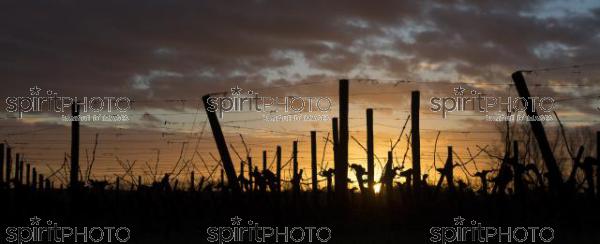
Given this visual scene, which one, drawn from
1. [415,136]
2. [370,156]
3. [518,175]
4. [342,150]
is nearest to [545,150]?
[518,175]

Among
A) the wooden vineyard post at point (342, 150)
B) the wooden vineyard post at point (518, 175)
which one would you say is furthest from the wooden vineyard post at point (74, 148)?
the wooden vineyard post at point (518, 175)

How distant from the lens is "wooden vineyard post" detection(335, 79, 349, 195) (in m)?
10.4

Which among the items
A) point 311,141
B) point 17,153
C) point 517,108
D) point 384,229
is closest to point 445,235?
point 384,229

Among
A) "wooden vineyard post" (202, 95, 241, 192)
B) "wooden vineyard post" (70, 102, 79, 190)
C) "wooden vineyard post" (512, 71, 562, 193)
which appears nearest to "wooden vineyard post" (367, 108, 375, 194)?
"wooden vineyard post" (202, 95, 241, 192)

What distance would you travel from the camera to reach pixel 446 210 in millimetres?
9742

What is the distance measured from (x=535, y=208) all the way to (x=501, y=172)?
75 centimetres

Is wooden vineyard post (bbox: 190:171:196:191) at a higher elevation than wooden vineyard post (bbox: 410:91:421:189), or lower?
lower

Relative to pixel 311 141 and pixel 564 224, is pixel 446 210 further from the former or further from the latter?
pixel 311 141

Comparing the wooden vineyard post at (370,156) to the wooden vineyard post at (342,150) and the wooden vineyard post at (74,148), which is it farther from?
the wooden vineyard post at (74,148)

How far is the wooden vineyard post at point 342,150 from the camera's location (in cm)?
1035

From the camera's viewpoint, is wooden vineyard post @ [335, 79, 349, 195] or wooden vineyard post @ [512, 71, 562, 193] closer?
wooden vineyard post @ [512, 71, 562, 193]

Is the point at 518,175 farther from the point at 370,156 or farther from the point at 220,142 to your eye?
the point at 220,142

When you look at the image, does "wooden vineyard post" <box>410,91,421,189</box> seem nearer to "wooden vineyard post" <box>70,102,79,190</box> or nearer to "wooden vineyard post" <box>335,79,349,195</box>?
"wooden vineyard post" <box>335,79,349,195</box>

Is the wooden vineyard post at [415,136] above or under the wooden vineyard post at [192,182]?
above
